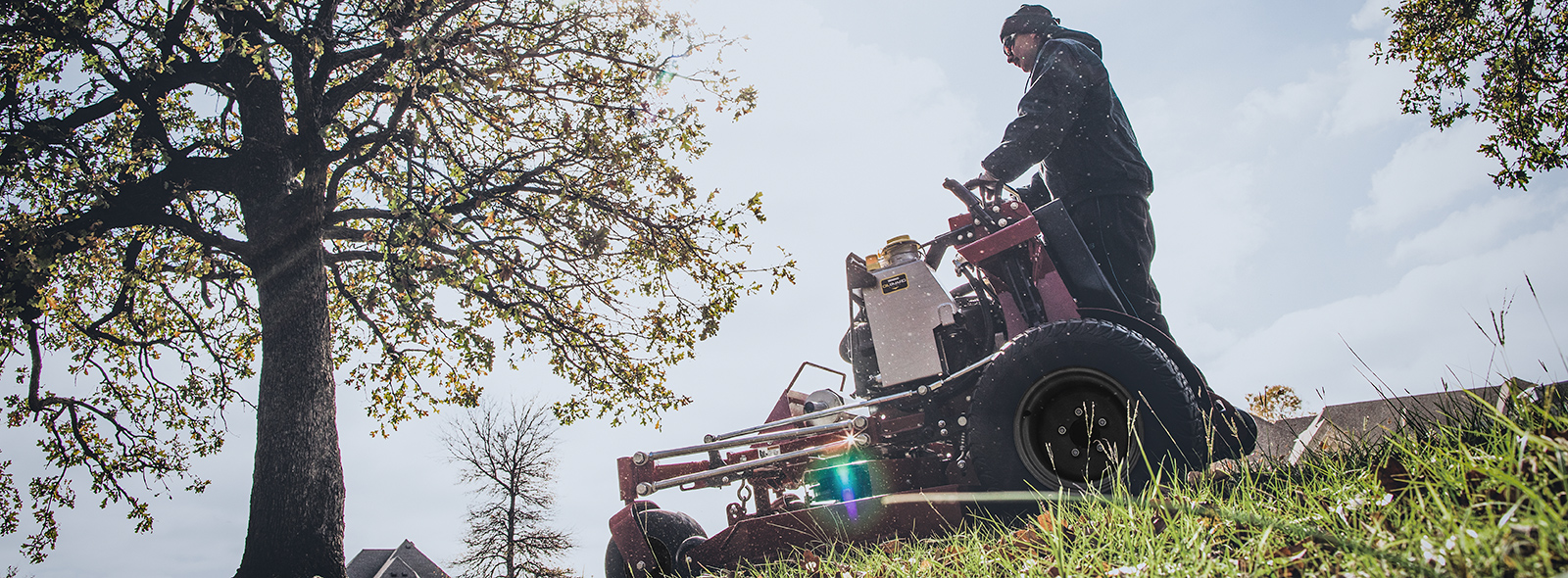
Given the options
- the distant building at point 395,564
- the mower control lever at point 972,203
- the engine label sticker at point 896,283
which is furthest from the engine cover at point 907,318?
the distant building at point 395,564

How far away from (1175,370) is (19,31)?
10.9 metres

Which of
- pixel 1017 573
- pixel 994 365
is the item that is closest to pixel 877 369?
pixel 994 365

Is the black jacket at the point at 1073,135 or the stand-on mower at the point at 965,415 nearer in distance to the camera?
the stand-on mower at the point at 965,415

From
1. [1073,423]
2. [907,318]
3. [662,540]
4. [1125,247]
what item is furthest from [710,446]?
[1125,247]

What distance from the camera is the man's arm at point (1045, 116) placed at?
4570 mm

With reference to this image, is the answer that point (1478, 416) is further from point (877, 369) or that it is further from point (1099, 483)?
point (877, 369)

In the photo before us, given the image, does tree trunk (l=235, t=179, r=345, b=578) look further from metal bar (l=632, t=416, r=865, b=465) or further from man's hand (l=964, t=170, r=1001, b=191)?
man's hand (l=964, t=170, r=1001, b=191)

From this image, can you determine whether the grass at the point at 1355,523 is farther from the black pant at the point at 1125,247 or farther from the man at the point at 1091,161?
the man at the point at 1091,161

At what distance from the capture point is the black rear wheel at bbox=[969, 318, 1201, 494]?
370 centimetres

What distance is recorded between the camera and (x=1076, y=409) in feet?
12.6

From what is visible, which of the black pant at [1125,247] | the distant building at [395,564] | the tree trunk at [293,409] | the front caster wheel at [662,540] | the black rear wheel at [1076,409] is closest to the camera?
the black rear wheel at [1076,409]

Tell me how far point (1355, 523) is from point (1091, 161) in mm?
2884

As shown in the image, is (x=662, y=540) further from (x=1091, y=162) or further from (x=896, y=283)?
(x=1091, y=162)

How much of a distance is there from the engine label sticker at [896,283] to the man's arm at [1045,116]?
2.68ft
